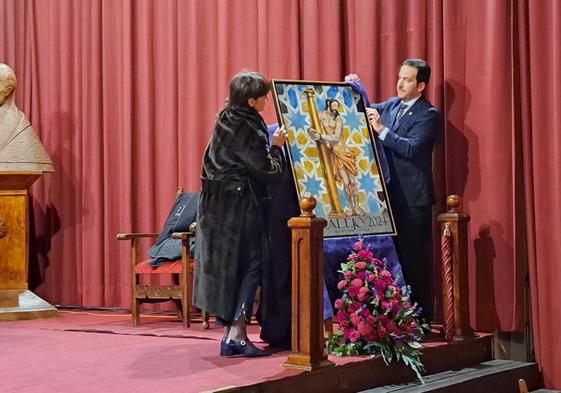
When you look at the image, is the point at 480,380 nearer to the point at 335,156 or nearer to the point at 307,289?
the point at 307,289

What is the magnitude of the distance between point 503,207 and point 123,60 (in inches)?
125

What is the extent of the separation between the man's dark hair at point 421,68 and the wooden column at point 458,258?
676mm

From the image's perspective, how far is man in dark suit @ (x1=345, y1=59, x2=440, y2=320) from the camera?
5.04 metres

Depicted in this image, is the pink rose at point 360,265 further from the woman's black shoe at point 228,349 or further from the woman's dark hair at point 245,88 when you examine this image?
the woman's dark hair at point 245,88

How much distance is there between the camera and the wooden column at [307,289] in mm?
3973

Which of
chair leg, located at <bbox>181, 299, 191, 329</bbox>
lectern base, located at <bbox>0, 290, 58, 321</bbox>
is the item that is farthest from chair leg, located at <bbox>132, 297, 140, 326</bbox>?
lectern base, located at <bbox>0, 290, 58, 321</bbox>

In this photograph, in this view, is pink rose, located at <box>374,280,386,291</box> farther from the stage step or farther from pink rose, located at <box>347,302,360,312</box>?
the stage step

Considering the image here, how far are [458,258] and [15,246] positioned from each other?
3122mm

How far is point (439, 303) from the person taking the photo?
17.5 ft

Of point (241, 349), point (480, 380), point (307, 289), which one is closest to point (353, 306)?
point (307, 289)

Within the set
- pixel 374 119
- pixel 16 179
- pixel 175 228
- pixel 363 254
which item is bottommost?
pixel 363 254

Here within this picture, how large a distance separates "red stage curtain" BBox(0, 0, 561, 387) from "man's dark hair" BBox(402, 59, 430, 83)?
0.18 meters

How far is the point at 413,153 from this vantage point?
5020mm

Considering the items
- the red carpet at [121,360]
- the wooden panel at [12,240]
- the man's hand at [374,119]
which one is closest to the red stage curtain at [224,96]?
the man's hand at [374,119]
